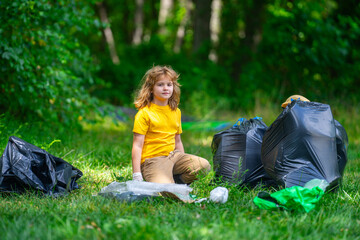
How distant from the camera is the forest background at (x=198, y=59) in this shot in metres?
5.30

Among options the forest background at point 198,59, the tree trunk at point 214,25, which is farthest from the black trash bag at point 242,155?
the tree trunk at point 214,25

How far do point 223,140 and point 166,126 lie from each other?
0.60m

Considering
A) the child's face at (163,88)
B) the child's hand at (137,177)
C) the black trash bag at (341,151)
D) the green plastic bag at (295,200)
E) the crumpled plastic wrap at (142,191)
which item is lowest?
the crumpled plastic wrap at (142,191)

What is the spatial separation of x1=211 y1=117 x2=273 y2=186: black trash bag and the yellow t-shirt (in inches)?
19.3

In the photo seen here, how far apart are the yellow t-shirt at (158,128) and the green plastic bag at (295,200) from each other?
3.87 ft

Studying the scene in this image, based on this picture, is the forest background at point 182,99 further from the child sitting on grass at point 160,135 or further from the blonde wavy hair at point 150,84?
the blonde wavy hair at point 150,84

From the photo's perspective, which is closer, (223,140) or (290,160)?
(290,160)

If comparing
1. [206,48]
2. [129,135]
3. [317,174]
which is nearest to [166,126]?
[317,174]

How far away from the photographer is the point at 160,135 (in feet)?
12.5

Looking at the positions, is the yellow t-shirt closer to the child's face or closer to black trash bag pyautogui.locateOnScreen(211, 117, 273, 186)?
the child's face

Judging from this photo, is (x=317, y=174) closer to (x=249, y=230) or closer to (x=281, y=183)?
(x=281, y=183)

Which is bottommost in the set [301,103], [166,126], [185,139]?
[185,139]

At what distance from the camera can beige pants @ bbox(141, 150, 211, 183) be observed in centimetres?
365

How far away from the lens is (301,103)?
3395mm
